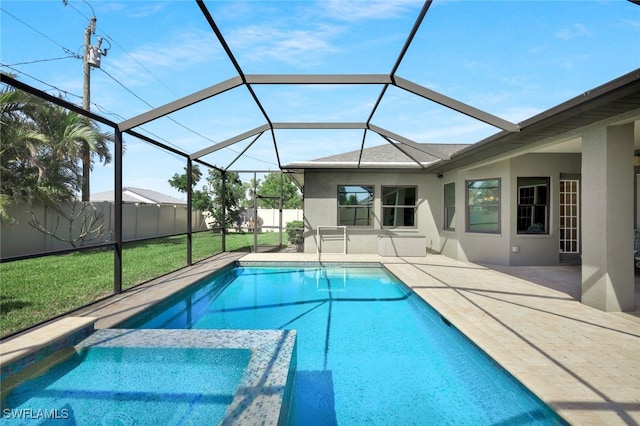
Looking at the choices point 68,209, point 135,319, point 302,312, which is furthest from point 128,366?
point 68,209

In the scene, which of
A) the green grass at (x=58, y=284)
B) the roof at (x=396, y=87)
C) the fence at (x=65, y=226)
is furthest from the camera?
the fence at (x=65, y=226)

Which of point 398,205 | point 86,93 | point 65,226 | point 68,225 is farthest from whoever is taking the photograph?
point 86,93

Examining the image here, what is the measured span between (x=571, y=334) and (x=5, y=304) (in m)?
7.78

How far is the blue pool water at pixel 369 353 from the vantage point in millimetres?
2740

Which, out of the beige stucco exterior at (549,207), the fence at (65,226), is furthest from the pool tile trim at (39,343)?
the fence at (65,226)

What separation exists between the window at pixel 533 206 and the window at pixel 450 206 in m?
1.93

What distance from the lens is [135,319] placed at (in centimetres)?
430

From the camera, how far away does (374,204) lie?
1109 cm

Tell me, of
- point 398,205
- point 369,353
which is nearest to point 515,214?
point 398,205

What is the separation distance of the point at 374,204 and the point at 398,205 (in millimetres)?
841

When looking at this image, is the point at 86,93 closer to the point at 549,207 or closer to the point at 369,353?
the point at 369,353

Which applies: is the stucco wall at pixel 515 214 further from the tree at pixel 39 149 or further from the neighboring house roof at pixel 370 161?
the tree at pixel 39 149

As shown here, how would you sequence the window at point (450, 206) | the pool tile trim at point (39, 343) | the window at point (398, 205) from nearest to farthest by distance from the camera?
1. the pool tile trim at point (39, 343)
2. the window at point (450, 206)
3. the window at point (398, 205)

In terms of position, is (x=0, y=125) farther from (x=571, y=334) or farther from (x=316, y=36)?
(x=571, y=334)
